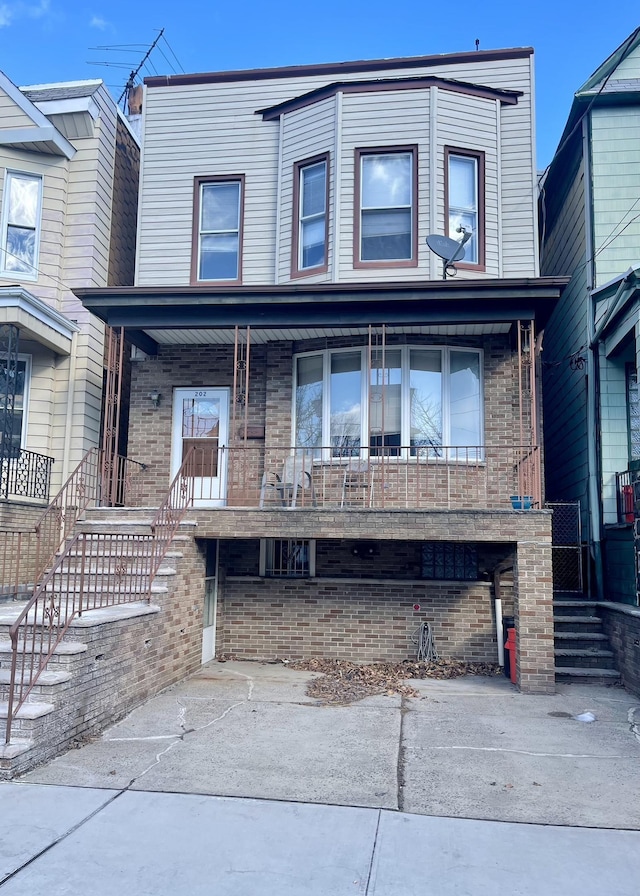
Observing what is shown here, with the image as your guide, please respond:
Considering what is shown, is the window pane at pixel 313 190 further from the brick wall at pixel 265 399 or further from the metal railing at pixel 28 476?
the metal railing at pixel 28 476

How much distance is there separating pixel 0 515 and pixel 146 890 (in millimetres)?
6943

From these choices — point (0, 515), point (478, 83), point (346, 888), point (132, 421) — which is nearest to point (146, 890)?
A: point (346, 888)

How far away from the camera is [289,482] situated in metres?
10.2

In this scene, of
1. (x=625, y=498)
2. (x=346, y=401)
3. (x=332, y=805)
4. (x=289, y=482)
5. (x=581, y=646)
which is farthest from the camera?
(x=346, y=401)

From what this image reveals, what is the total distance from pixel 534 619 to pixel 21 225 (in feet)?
31.9

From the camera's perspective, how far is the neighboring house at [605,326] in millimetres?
9617

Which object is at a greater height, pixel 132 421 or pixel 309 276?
pixel 309 276

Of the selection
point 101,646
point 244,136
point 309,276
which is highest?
point 244,136

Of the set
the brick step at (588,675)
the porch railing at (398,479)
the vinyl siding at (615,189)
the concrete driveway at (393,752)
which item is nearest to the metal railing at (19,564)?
the porch railing at (398,479)

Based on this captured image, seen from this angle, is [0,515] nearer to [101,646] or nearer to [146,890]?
[101,646]

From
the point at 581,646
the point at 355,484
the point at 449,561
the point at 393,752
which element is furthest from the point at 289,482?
the point at 393,752

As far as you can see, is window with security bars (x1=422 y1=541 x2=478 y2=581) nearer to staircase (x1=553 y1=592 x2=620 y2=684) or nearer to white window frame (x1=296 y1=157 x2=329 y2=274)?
staircase (x1=553 y1=592 x2=620 y2=684)

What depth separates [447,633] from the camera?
9742 millimetres

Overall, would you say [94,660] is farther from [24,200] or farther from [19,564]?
[24,200]
